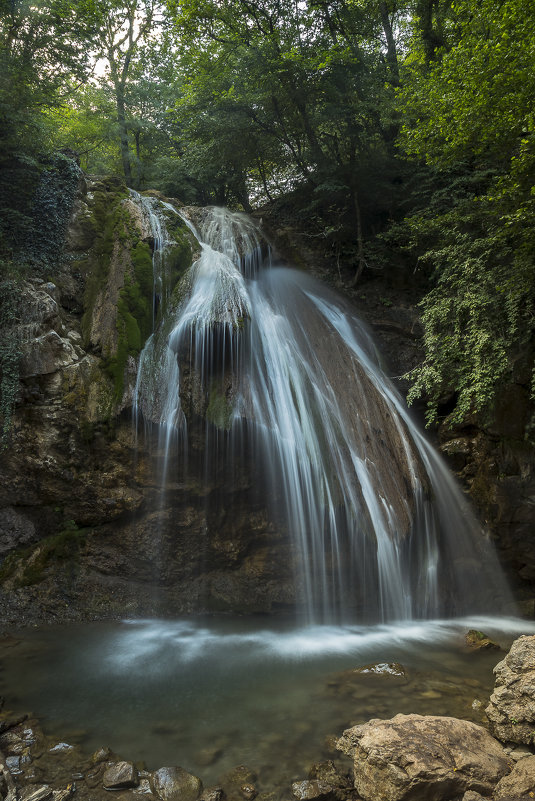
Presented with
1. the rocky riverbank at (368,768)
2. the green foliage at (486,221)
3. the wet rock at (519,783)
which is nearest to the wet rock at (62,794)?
the rocky riverbank at (368,768)

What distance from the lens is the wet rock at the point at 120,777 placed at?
3.16 metres

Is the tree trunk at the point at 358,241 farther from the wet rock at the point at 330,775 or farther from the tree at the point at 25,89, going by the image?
the wet rock at the point at 330,775

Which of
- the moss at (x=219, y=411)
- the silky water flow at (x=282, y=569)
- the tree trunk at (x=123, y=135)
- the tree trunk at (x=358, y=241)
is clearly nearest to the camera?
the silky water flow at (x=282, y=569)

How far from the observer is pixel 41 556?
664 cm

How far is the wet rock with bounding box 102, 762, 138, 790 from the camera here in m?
3.16

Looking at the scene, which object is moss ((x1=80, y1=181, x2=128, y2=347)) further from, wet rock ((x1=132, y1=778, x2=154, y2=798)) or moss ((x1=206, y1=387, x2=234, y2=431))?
wet rock ((x1=132, y1=778, x2=154, y2=798))

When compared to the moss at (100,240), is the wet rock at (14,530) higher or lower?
lower

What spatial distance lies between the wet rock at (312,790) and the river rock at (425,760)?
0.70 ft

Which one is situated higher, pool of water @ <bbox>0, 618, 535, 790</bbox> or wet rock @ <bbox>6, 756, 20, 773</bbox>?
wet rock @ <bbox>6, 756, 20, 773</bbox>

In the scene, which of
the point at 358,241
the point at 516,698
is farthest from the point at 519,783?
the point at 358,241

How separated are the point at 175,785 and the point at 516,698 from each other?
8.73 ft

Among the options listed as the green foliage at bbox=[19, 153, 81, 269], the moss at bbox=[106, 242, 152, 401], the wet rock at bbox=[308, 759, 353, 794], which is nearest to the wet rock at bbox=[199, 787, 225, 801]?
the wet rock at bbox=[308, 759, 353, 794]

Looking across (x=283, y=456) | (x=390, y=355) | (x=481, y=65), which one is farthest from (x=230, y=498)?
(x=481, y=65)

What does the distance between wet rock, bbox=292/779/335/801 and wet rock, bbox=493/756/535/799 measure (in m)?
1.08
